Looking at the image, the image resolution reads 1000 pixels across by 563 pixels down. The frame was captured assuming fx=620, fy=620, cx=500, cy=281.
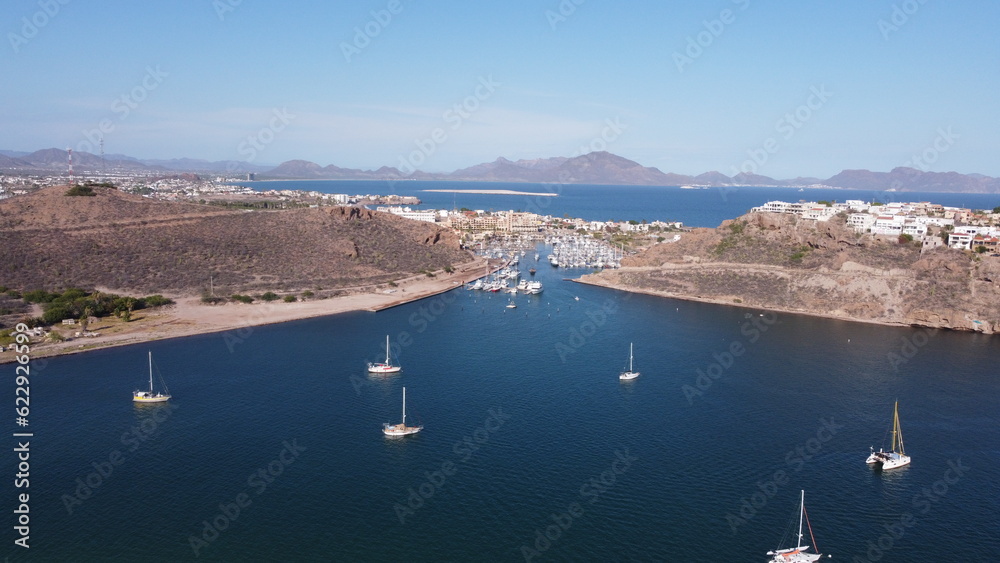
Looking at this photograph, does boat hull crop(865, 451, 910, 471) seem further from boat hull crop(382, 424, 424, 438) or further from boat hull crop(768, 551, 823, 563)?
boat hull crop(382, 424, 424, 438)

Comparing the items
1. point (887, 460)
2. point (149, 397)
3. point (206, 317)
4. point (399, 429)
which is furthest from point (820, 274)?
point (149, 397)

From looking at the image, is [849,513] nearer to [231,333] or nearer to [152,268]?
[231,333]

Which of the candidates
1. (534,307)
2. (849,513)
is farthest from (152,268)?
(849,513)

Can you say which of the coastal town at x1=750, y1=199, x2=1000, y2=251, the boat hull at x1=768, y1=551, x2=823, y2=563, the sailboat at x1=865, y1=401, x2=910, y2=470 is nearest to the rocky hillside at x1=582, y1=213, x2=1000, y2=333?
the coastal town at x1=750, y1=199, x2=1000, y2=251

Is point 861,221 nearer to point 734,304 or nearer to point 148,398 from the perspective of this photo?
point 734,304

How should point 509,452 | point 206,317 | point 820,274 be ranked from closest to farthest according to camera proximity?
point 509,452 < point 206,317 < point 820,274

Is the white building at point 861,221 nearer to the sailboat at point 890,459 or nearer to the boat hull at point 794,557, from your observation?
the sailboat at point 890,459
